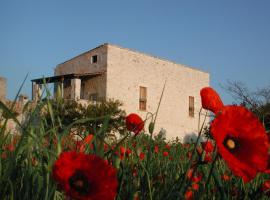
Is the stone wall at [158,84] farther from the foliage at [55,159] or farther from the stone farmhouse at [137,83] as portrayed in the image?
the foliage at [55,159]

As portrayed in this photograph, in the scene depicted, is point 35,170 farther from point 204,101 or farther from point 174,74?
point 174,74

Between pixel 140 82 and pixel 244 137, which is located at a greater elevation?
pixel 140 82

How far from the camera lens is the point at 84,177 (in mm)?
732

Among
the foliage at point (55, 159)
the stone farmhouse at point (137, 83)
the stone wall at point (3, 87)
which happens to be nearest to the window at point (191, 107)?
the stone farmhouse at point (137, 83)

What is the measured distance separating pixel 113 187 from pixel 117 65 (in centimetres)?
1902

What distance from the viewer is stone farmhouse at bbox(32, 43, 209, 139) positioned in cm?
1922

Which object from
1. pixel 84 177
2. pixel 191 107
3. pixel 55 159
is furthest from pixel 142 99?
pixel 84 177

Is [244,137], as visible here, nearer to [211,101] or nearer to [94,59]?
[211,101]

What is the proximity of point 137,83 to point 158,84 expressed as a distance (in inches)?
77.1

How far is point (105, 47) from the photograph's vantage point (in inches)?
753

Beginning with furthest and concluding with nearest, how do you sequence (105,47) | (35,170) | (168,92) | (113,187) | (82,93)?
1. (168,92)
2. (82,93)
3. (105,47)
4. (35,170)
5. (113,187)

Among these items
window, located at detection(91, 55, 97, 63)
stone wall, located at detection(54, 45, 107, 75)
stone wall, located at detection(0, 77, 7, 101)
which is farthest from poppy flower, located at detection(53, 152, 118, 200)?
window, located at detection(91, 55, 97, 63)

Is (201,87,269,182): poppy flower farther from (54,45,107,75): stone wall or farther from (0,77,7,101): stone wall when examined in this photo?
(54,45,107,75): stone wall

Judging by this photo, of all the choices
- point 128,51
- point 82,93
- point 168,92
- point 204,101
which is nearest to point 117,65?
point 128,51
